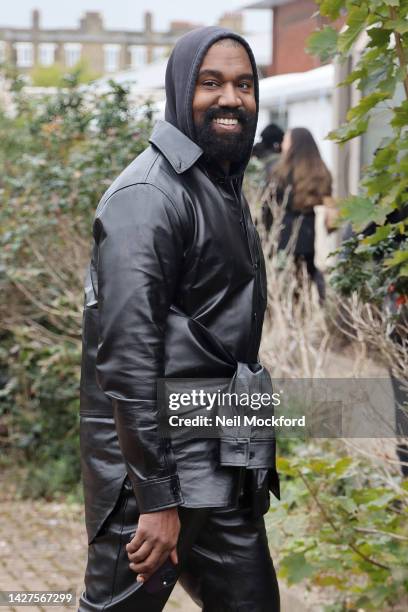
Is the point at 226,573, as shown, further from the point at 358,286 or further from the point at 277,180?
the point at 277,180

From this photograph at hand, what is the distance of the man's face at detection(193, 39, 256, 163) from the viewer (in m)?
3.18

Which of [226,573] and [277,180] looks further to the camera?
[277,180]

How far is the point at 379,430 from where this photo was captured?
4.50 meters

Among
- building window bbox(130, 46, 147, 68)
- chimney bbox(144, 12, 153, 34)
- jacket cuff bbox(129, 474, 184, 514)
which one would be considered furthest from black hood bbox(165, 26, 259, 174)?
chimney bbox(144, 12, 153, 34)

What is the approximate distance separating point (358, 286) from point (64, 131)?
4014 millimetres

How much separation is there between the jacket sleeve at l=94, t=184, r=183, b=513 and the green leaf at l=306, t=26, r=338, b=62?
0.83 metres

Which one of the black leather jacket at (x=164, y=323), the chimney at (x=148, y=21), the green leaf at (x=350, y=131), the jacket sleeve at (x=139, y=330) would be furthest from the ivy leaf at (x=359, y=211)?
the chimney at (x=148, y=21)

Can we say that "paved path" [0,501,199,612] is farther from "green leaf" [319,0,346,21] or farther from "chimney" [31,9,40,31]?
"chimney" [31,9,40,31]

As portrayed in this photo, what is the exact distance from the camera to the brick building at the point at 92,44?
3893 inches

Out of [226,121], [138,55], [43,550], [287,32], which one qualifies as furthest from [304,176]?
[138,55]

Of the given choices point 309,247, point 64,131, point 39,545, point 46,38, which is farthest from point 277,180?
point 46,38

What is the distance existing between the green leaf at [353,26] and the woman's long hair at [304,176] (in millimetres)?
4805

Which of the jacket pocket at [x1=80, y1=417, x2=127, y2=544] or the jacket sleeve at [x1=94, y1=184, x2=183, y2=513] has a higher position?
the jacket sleeve at [x1=94, y1=184, x2=183, y2=513]

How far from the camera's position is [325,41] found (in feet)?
11.6
